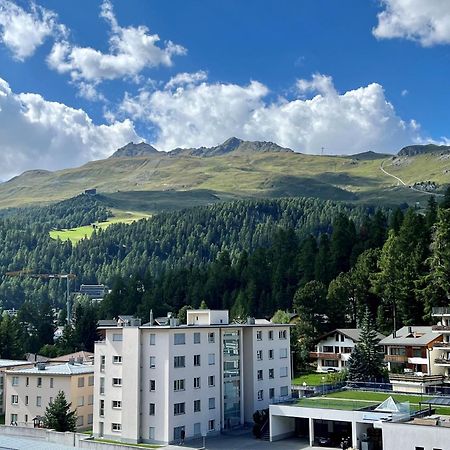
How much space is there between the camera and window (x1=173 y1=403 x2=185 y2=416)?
47906 mm

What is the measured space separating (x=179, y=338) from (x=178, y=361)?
179 centimetres

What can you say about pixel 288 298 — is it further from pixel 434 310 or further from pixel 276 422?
pixel 276 422

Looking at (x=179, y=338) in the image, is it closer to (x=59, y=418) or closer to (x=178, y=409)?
(x=178, y=409)

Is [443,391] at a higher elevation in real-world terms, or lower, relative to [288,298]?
lower

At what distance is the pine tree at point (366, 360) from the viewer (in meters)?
67.6


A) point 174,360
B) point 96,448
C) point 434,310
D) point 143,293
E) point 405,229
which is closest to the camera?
point 96,448

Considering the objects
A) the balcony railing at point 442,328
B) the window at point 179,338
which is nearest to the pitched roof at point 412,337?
the balcony railing at point 442,328

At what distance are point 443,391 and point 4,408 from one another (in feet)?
154

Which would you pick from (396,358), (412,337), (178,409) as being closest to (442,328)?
(412,337)

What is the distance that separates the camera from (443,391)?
54625mm

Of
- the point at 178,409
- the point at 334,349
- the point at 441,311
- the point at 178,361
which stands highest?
the point at 441,311

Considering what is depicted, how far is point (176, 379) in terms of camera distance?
48.6 meters

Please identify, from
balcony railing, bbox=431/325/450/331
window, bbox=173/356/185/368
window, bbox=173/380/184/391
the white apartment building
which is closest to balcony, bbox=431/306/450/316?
balcony railing, bbox=431/325/450/331

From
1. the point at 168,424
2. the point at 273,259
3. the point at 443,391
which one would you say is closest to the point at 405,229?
the point at 273,259
